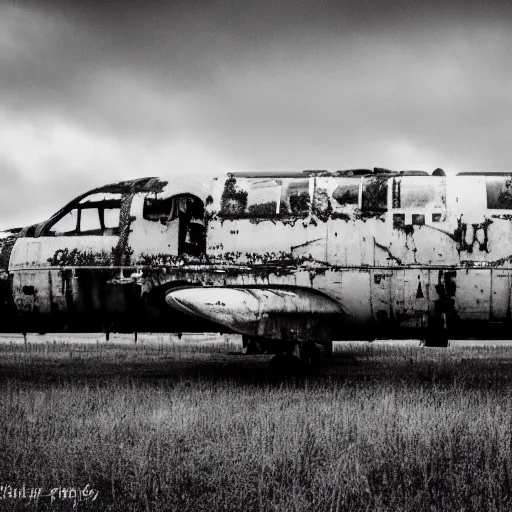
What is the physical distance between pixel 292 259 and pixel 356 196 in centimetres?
160

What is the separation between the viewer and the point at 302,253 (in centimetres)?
1118

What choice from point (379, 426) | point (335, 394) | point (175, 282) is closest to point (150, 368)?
point (175, 282)

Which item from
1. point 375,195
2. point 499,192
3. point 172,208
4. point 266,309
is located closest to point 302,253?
point 266,309

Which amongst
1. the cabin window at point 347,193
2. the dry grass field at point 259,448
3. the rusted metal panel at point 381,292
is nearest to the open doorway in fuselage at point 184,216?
the cabin window at point 347,193

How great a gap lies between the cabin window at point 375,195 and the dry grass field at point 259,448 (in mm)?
3173

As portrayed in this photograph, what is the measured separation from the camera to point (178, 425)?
25.4 feet

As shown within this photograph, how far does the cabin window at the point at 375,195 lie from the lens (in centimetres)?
1121

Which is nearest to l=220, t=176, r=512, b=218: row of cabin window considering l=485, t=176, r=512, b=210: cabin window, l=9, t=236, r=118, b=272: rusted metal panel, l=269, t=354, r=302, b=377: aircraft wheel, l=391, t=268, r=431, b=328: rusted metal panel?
l=485, t=176, r=512, b=210: cabin window

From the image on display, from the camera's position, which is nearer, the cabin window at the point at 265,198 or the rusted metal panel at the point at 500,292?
the rusted metal panel at the point at 500,292

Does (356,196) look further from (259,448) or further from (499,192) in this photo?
(259,448)

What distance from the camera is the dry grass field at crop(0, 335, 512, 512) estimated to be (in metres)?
5.33

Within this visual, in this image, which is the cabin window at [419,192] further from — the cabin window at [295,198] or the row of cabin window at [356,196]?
the cabin window at [295,198]

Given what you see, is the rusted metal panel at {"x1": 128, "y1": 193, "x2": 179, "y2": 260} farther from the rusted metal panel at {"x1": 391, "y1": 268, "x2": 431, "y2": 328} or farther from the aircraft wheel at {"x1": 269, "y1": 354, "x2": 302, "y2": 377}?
the rusted metal panel at {"x1": 391, "y1": 268, "x2": 431, "y2": 328}

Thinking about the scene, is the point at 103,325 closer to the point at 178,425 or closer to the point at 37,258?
the point at 37,258
